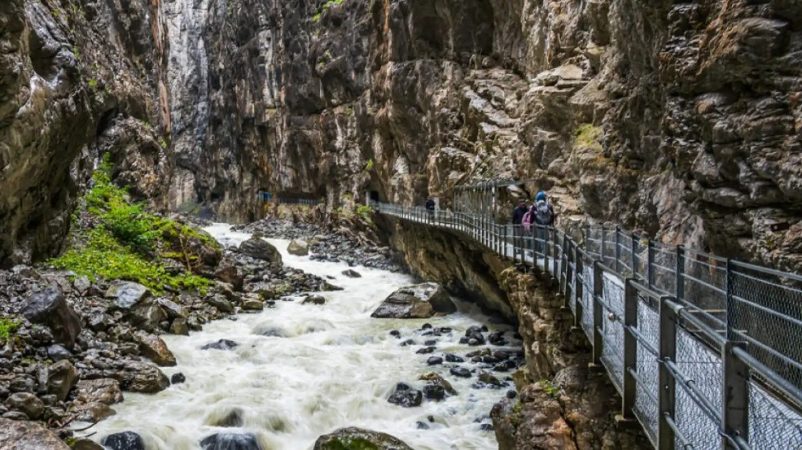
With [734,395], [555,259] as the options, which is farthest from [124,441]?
[734,395]

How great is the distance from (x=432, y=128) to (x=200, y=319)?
62.8 feet

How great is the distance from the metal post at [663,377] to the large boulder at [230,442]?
8005 millimetres

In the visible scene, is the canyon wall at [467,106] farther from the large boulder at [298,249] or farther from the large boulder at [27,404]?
the large boulder at [298,249]

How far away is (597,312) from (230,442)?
7008 millimetres

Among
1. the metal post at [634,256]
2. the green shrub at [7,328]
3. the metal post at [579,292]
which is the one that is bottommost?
the green shrub at [7,328]

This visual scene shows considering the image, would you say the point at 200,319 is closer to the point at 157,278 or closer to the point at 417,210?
the point at 157,278

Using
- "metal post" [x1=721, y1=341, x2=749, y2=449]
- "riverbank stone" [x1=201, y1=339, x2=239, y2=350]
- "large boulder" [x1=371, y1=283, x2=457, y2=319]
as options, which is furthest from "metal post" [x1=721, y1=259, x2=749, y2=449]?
"large boulder" [x1=371, y1=283, x2=457, y2=319]

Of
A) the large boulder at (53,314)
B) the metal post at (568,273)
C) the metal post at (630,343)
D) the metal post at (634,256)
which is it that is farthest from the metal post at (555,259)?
the large boulder at (53,314)

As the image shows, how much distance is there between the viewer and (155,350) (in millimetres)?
14570

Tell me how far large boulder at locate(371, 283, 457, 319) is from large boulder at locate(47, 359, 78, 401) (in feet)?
39.9

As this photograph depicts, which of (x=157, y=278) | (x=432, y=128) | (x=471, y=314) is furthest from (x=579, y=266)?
(x=432, y=128)

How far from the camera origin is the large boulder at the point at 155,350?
14520 mm

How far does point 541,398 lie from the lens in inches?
314

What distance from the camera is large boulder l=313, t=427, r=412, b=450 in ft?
31.5
